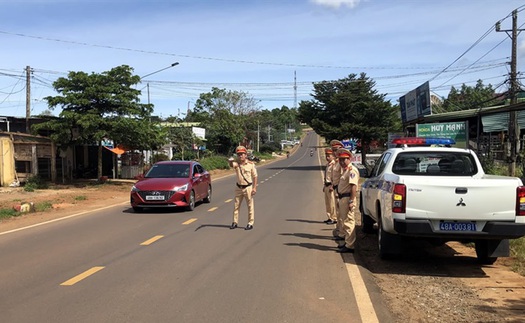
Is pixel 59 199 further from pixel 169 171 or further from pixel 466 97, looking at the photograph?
pixel 466 97

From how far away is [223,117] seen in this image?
67.3 meters

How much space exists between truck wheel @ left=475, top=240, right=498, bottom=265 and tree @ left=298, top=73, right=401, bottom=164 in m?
38.5

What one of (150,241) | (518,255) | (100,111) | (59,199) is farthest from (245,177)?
(100,111)

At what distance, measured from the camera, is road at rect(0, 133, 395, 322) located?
5.02 metres

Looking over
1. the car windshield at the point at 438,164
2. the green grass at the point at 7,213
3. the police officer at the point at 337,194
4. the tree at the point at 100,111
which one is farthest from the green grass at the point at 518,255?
the tree at the point at 100,111

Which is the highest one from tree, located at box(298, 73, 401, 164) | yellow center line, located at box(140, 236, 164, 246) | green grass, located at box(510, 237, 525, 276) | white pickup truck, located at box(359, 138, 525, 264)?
tree, located at box(298, 73, 401, 164)

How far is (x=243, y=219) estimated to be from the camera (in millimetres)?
12289

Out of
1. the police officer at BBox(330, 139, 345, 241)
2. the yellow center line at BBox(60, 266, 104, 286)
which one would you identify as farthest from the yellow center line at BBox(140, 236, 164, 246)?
the police officer at BBox(330, 139, 345, 241)

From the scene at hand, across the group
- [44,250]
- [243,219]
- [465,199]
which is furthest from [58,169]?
[465,199]

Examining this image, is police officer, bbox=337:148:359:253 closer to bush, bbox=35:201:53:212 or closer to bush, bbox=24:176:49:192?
A: bush, bbox=35:201:53:212

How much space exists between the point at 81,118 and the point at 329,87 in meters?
30.8

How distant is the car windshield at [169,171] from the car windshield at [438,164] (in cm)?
789

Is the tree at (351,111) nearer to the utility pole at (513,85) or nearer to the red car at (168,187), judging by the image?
the utility pole at (513,85)

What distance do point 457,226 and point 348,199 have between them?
198 cm
